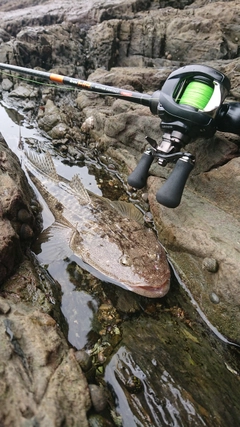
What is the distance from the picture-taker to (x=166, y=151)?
345 cm

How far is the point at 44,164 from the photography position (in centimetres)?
552

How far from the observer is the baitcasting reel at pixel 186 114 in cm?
326

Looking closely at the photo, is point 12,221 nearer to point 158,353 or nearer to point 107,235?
point 107,235

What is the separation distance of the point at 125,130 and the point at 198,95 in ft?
8.21

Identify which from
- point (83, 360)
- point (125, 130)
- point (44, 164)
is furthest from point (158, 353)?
point (125, 130)

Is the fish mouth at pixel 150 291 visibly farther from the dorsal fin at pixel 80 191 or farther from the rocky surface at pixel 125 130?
the dorsal fin at pixel 80 191

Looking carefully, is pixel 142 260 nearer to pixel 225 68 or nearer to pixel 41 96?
pixel 225 68

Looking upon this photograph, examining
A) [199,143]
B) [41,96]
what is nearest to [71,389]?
[199,143]

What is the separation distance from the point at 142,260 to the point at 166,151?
142 cm

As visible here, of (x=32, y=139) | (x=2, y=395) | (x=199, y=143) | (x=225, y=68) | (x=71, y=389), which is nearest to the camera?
Result: (x=2, y=395)

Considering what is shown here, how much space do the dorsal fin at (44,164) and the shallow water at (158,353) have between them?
158 centimetres

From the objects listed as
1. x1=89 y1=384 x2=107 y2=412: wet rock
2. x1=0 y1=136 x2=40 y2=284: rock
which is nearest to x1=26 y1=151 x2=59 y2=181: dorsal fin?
x1=0 y1=136 x2=40 y2=284: rock

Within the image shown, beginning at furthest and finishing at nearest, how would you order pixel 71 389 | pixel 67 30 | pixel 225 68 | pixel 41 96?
pixel 67 30 → pixel 41 96 → pixel 225 68 → pixel 71 389

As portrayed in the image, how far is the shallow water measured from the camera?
2.44 metres
